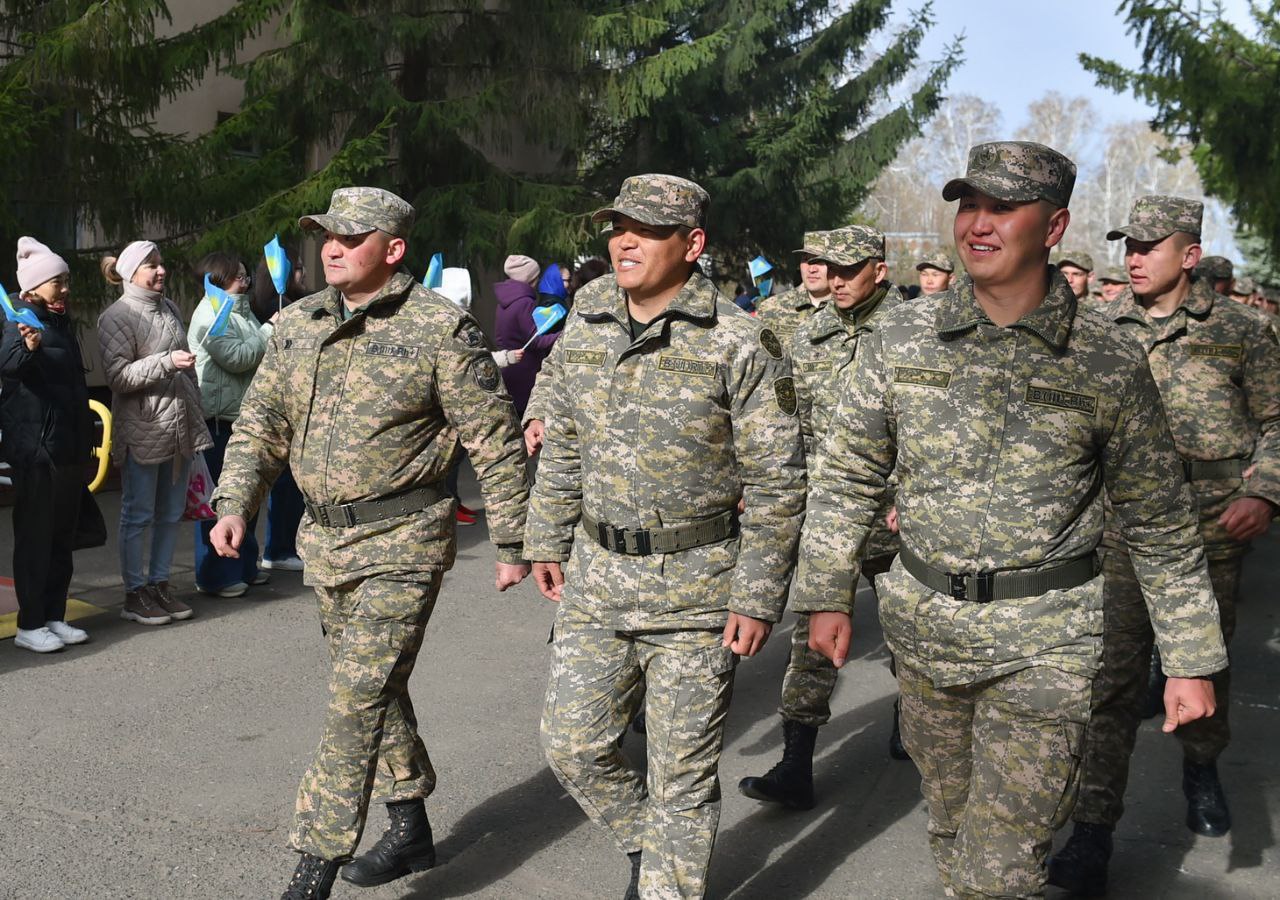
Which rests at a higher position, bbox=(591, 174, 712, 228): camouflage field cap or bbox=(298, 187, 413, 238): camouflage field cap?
bbox=(591, 174, 712, 228): camouflage field cap

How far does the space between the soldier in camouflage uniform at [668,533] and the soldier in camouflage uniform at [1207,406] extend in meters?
1.70

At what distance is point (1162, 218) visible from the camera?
5457 millimetres

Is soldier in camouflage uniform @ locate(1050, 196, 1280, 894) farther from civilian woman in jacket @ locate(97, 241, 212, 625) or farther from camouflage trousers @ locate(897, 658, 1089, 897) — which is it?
civilian woman in jacket @ locate(97, 241, 212, 625)

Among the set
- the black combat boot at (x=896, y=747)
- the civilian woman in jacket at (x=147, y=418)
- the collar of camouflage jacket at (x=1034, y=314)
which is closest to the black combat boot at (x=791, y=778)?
the black combat boot at (x=896, y=747)

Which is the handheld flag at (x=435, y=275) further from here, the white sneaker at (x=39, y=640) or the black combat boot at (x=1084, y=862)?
the black combat boot at (x=1084, y=862)

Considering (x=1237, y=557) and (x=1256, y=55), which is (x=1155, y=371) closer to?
(x=1237, y=557)

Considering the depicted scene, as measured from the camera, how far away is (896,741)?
612 centimetres

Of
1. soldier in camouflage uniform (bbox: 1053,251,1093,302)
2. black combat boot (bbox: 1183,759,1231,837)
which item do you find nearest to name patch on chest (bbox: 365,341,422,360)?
black combat boot (bbox: 1183,759,1231,837)

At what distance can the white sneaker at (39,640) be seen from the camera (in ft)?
24.0

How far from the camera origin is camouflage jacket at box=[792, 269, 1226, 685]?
349 centimetres

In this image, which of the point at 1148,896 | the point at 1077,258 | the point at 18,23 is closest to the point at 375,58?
the point at 18,23

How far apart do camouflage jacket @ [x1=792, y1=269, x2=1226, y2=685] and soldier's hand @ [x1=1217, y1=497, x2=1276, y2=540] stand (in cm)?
176

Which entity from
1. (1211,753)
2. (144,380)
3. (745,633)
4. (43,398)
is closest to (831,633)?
(745,633)

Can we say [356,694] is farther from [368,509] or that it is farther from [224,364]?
[224,364]
